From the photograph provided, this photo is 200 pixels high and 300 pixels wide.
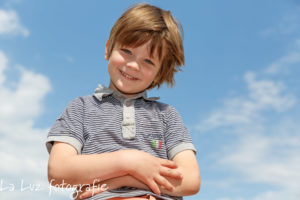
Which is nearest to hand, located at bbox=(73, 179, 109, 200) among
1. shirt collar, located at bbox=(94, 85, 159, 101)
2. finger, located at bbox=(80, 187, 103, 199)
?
finger, located at bbox=(80, 187, 103, 199)

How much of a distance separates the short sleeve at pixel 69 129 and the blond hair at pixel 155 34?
0.87 meters

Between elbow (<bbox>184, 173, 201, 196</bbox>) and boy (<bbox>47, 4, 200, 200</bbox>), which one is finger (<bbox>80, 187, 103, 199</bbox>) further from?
elbow (<bbox>184, 173, 201, 196</bbox>)

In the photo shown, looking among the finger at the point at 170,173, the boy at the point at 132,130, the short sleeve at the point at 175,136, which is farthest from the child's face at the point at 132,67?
the finger at the point at 170,173

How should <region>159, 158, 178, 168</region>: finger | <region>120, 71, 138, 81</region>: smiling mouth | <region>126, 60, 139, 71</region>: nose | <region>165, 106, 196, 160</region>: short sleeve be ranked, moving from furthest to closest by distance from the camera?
<region>120, 71, 138, 81</region>: smiling mouth < <region>126, 60, 139, 71</region>: nose < <region>165, 106, 196, 160</region>: short sleeve < <region>159, 158, 178, 168</region>: finger

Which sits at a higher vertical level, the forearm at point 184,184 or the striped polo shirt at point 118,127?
the striped polo shirt at point 118,127

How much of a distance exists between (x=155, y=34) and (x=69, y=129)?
137cm

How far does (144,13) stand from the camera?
153 inches

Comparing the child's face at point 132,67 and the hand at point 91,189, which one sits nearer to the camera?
the hand at point 91,189

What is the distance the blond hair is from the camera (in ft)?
12.0

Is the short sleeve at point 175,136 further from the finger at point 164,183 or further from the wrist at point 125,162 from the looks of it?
the wrist at point 125,162

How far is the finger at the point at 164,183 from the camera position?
3047 mm

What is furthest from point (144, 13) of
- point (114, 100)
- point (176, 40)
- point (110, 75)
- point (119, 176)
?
point (119, 176)

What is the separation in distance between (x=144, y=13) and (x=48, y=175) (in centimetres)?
202

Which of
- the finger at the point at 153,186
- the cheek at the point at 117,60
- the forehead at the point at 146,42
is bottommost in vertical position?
the finger at the point at 153,186
